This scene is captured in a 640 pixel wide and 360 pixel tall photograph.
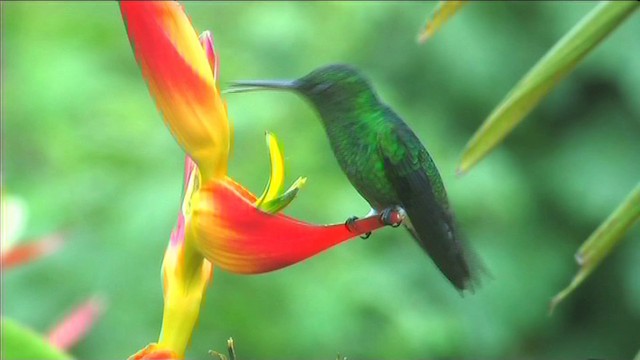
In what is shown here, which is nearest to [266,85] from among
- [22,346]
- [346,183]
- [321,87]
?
[321,87]

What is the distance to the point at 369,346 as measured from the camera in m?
1.17

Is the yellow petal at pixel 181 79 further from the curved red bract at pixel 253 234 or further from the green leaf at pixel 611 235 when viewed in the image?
the green leaf at pixel 611 235

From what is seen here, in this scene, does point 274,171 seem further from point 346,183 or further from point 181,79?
point 346,183

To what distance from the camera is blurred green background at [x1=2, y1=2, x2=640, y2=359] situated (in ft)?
3.80

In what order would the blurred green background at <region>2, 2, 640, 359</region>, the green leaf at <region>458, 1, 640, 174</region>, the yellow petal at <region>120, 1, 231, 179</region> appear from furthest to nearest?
1. the blurred green background at <region>2, 2, 640, 359</region>
2. the green leaf at <region>458, 1, 640, 174</region>
3. the yellow petal at <region>120, 1, 231, 179</region>

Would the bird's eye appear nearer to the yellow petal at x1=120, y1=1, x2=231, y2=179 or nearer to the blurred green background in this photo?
the yellow petal at x1=120, y1=1, x2=231, y2=179

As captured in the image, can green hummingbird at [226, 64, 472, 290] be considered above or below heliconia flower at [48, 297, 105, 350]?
above

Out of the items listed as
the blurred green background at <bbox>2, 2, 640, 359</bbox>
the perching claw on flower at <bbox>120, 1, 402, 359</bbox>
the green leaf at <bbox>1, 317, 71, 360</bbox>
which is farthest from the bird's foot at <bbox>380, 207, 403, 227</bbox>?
the blurred green background at <bbox>2, 2, 640, 359</bbox>

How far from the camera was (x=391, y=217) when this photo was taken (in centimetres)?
28

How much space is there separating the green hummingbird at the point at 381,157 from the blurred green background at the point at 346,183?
732 mm

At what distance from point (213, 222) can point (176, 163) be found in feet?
3.21

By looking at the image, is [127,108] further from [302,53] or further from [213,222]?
[213,222]

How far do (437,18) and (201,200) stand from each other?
0.15 meters

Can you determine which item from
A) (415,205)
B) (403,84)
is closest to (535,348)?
(403,84)
